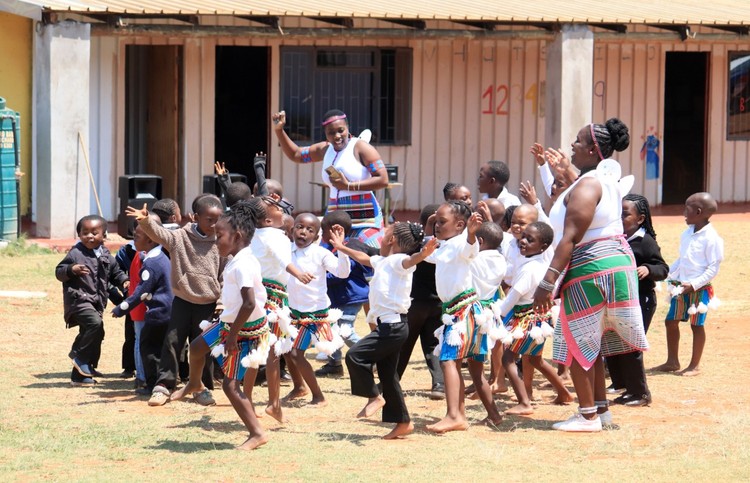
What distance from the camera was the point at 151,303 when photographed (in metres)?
8.09

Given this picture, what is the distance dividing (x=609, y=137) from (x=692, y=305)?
2474mm

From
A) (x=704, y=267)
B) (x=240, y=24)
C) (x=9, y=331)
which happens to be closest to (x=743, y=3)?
(x=240, y=24)

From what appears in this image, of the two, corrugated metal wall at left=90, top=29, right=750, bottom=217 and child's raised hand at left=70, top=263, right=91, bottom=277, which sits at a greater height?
corrugated metal wall at left=90, top=29, right=750, bottom=217

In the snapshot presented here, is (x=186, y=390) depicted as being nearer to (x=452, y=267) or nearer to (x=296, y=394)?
(x=296, y=394)

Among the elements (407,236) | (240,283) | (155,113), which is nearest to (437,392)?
(407,236)

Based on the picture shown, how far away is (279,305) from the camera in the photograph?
7395 millimetres

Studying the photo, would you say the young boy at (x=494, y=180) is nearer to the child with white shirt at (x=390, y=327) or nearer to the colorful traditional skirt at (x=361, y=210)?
the colorful traditional skirt at (x=361, y=210)

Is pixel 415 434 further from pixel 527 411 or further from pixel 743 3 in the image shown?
pixel 743 3

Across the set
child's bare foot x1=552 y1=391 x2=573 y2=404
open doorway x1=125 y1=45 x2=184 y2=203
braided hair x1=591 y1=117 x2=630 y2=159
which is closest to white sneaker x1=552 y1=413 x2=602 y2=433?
child's bare foot x1=552 y1=391 x2=573 y2=404

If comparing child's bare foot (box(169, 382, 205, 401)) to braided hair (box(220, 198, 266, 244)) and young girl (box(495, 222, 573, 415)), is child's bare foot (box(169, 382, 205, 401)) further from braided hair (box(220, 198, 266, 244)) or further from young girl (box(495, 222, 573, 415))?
young girl (box(495, 222, 573, 415))

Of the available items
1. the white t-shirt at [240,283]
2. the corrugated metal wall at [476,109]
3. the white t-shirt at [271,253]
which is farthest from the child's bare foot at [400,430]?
the corrugated metal wall at [476,109]

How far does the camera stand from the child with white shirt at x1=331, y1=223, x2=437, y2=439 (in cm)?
685

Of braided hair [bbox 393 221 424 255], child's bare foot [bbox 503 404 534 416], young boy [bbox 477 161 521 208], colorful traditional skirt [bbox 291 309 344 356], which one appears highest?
young boy [bbox 477 161 521 208]

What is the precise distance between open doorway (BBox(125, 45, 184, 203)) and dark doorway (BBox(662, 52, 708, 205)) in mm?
8795
